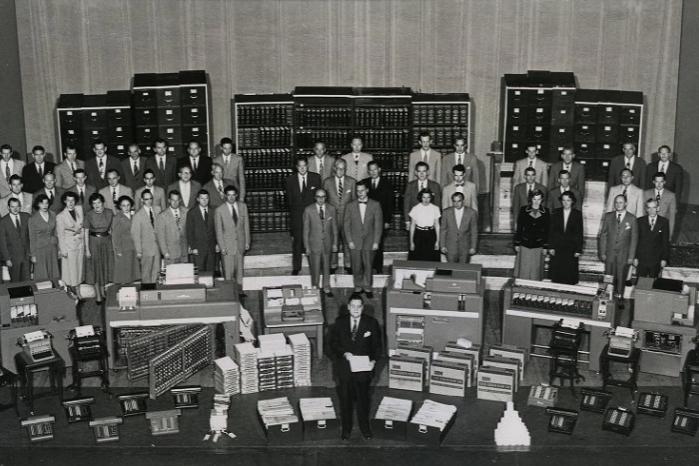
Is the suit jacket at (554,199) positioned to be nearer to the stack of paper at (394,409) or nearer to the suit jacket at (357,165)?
the suit jacket at (357,165)

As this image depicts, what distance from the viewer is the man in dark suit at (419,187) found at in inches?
525

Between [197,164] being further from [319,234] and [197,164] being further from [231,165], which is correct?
[319,234]

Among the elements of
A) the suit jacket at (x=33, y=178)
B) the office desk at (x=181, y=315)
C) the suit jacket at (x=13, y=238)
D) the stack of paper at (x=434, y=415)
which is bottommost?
the stack of paper at (x=434, y=415)

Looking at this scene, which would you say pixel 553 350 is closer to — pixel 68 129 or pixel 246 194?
pixel 246 194

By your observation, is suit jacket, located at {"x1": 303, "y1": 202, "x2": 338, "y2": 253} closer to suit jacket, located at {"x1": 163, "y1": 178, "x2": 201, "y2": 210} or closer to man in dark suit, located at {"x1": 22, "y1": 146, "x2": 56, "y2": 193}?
suit jacket, located at {"x1": 163, "y1": 178, "x2": 201, "y2": 210}

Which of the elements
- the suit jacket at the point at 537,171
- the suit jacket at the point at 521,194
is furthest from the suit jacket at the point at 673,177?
the suit jacket at the point at 521,194

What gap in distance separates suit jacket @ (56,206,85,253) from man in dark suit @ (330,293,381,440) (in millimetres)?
4124

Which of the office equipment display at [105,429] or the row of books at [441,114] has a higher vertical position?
the row of books at [441,114]

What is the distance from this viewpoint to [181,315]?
11430 mm

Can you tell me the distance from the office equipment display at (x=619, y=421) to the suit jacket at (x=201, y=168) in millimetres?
6197

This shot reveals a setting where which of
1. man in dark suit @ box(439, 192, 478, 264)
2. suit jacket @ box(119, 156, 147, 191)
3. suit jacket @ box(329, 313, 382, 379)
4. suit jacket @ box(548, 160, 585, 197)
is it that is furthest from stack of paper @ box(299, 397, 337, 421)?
suit jacket @ box(548, 160, 585, 197)

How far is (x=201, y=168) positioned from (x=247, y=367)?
12.4 feet

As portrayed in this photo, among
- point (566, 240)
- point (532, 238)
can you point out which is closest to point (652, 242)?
point (566, 240)

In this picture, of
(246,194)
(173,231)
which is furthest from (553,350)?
(246,194)
